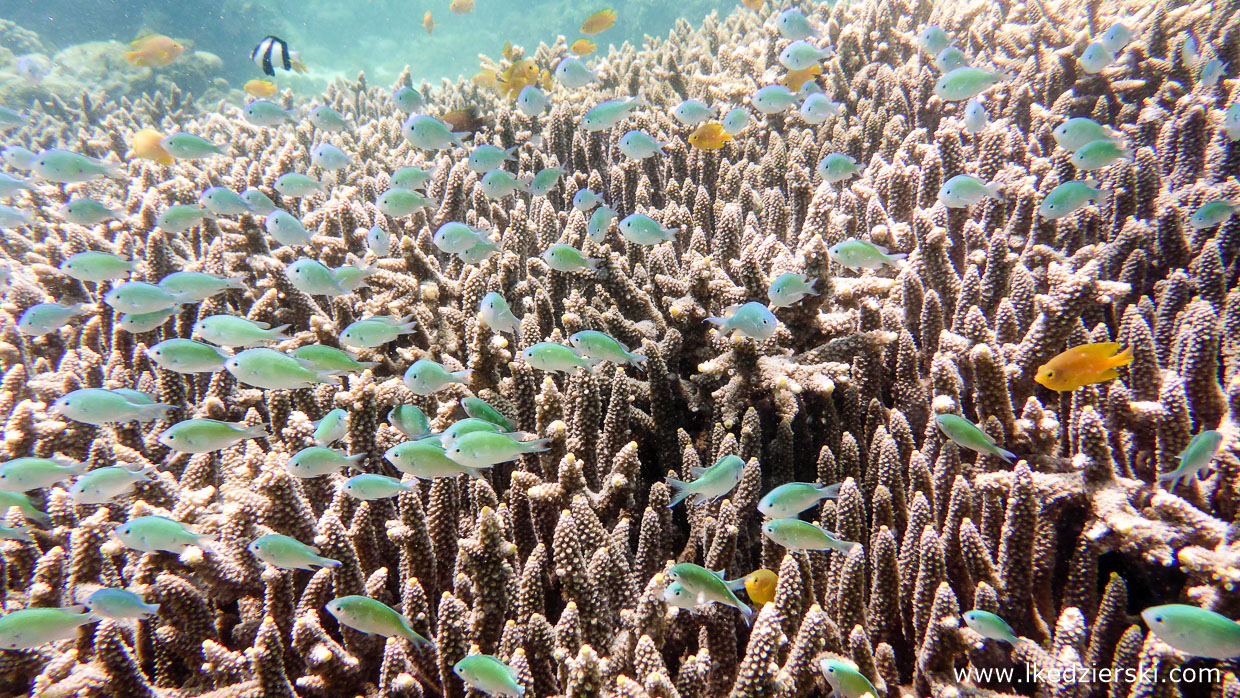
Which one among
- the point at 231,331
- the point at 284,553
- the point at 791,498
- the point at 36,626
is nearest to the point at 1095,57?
the point at 791,498

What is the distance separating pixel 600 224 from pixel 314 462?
87.2 inches

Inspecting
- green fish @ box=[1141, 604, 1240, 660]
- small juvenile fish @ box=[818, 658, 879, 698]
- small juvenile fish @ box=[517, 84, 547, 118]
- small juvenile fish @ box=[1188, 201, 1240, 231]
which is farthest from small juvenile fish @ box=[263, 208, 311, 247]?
small juvenile fish @ box=[1188, 201, 1240, 231]

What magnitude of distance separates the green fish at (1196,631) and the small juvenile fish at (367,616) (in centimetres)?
233

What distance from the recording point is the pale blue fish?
11.6 feet

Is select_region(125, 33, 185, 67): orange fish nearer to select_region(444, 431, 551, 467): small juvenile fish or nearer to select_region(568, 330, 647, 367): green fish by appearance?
select_region(568, 330, 647, 367): green fish

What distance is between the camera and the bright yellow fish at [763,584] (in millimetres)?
1965

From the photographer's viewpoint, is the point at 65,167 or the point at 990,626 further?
the point at 65,167

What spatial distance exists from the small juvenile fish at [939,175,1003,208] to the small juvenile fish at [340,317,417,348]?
337cm

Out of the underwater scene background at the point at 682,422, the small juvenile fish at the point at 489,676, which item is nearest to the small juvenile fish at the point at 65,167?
the underwater scene background at the point at 682,422

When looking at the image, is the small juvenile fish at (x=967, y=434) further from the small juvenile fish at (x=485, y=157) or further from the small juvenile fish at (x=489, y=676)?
the small juvenile fish at (x=485, y=157)

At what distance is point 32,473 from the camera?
2.47m

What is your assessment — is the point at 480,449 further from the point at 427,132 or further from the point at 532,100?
the point at 532,100

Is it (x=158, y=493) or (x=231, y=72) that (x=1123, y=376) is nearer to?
(x=158, y=493)

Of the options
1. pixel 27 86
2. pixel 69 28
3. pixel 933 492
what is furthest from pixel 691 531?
pixel 69 28
